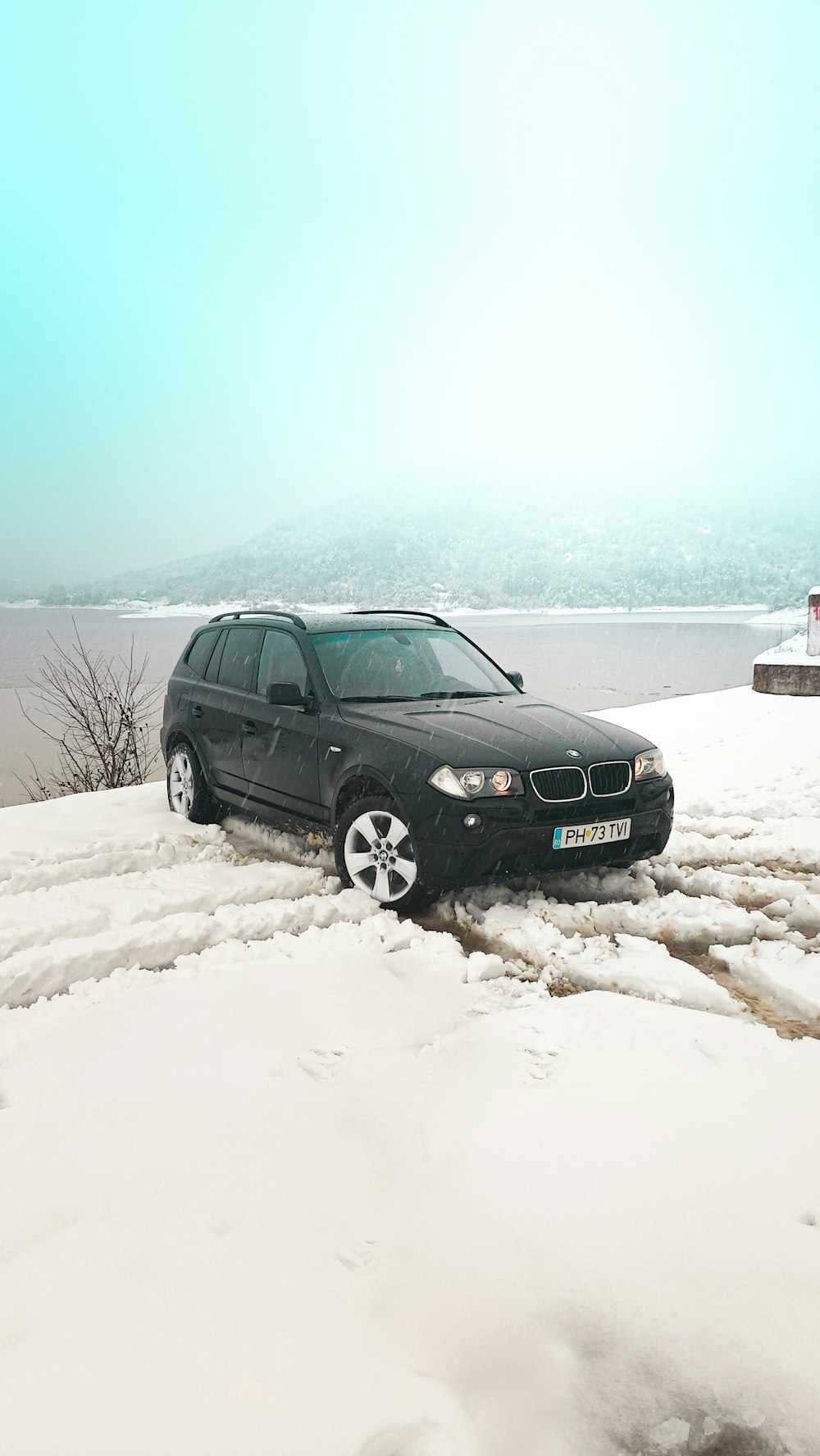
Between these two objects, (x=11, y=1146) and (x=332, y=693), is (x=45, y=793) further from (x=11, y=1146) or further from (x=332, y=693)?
(x=11, y=1146)

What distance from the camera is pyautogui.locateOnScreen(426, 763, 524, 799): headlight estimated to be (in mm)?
4617

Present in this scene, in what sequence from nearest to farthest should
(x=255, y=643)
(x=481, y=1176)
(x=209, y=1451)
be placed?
1. (x=209, y=1451)
2. (x=481, y=1176)
3. (x=255, y=643)

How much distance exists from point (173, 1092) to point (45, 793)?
431 inches

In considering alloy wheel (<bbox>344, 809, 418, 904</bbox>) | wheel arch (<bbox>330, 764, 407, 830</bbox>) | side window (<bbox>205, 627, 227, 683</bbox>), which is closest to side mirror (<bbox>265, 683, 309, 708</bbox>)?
wheel arch (<bbox>330, 764, 407, 830</bbox>)

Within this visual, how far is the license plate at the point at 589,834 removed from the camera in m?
4.72

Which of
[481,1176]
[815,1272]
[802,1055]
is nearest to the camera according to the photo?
[815,1272]

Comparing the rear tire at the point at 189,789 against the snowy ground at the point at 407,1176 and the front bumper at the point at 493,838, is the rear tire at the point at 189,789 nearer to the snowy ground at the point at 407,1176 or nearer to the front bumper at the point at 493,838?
the snowy ground at the point at 407,1176

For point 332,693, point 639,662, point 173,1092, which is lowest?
point 639,662

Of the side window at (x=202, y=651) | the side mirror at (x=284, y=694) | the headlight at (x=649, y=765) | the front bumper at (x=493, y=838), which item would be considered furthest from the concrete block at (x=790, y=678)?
the side mirror at (x=284, y=694)

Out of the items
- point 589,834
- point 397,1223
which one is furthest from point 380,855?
point 397,1223

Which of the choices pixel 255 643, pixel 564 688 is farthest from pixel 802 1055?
pixel 564 688

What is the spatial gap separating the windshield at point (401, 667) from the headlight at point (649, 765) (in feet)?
3.81

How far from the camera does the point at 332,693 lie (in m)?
5.57

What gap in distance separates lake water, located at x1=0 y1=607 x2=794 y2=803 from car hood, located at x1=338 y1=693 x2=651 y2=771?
9926 millimetres
